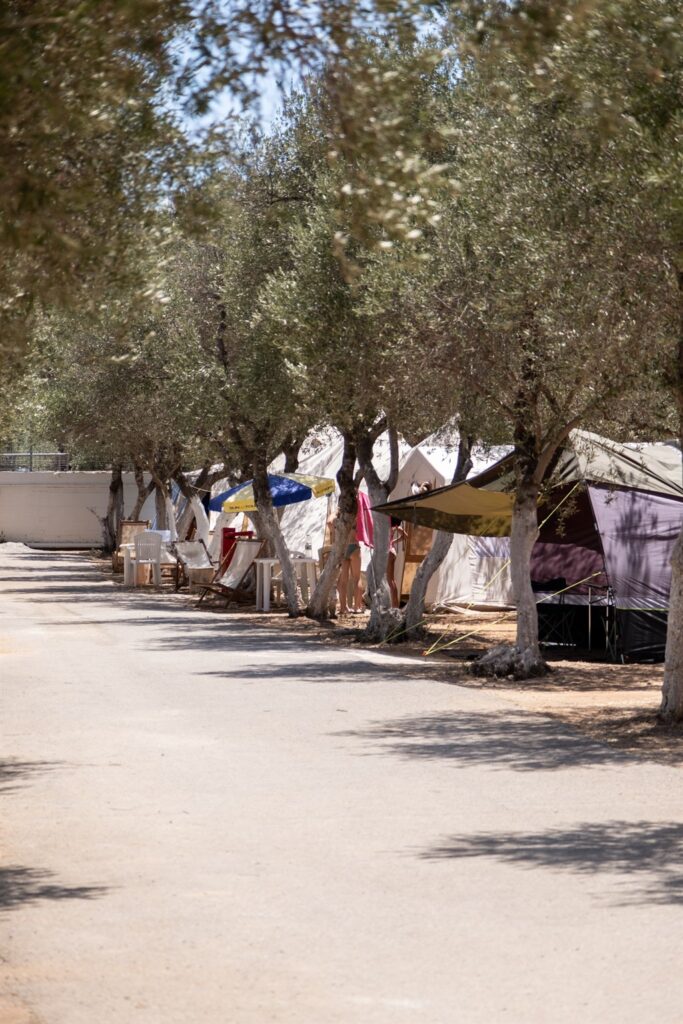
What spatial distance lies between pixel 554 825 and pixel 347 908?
2.02m

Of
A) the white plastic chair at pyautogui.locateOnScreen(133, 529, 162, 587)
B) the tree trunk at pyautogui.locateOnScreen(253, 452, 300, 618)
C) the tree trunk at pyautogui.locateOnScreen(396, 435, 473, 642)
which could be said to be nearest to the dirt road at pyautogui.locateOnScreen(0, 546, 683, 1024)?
the tree trunk at pyautogui.locateOnScreen(396, 435, 473, 642)

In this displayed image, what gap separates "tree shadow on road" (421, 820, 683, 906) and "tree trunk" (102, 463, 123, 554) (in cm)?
4193

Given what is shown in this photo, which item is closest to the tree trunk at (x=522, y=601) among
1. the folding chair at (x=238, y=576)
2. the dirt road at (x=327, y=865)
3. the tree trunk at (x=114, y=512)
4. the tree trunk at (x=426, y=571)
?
the dirt road at (x=327, y=865)

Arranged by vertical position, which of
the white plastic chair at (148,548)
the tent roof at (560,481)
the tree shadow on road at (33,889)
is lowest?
the tree shadow on road at (33,889)

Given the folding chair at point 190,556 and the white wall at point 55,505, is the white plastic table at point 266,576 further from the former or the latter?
the white wall at point 55,505

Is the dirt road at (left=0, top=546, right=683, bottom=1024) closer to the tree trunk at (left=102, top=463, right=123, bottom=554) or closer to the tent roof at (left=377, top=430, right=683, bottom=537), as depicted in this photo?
the tent roof at (left=377, top=430, right=683, bottom=537)

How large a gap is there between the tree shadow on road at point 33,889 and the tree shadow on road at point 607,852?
1633mm

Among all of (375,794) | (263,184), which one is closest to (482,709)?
(375,794)

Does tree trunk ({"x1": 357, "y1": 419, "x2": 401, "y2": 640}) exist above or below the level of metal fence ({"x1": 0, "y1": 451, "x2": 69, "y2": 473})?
below

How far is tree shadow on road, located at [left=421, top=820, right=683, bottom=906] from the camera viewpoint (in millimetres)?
6336

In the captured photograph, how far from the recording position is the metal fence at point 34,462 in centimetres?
5888

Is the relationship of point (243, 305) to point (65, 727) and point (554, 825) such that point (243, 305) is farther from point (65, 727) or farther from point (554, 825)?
point (554, 825)

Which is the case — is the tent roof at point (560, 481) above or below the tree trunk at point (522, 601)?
above

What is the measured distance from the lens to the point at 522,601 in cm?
1564
